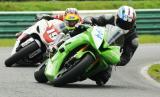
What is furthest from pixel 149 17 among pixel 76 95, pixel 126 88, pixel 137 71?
pixel 76 95

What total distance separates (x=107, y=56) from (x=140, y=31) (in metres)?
15.0

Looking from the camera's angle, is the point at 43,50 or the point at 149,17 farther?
the point at 149,17

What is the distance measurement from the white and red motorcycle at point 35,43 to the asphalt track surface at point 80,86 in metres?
0.29

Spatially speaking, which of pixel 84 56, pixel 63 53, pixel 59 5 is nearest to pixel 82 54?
pixel 84 56

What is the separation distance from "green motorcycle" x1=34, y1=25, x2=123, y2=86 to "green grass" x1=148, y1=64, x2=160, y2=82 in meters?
3.15

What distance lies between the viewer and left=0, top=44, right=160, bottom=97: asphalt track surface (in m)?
10.6

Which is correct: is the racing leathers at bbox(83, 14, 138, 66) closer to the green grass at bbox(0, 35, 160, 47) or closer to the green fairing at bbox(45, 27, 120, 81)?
the green fairing at bbox(45, 27, 120, 81)

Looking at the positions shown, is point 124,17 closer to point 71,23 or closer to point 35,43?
point 71,23

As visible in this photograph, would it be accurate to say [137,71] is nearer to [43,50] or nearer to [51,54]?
[43,50]

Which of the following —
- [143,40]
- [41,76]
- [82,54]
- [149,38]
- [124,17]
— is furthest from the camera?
[149,38]

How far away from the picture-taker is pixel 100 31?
11.6m

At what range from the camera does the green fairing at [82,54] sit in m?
11.4

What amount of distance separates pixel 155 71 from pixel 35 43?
9.28ft

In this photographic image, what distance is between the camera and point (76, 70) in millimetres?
11172
